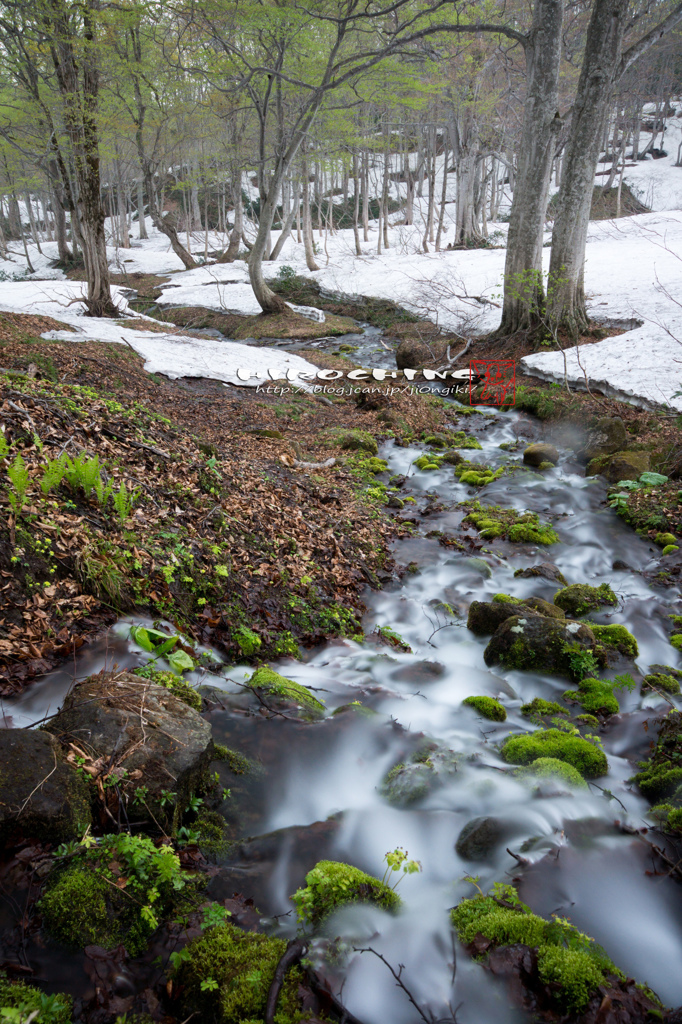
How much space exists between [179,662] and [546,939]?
8.37ft

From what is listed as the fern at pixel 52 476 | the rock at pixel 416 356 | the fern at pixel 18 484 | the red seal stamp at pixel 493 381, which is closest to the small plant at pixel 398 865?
the fern at pixel 18 484

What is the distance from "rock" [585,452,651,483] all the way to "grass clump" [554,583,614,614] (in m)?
3.31

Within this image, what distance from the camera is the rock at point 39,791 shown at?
2330 mm

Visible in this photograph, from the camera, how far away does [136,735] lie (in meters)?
2.83

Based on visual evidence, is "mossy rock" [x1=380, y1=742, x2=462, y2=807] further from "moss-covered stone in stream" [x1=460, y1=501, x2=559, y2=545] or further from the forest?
"moss-covered stone in stream" [x1=460, y1=501, x2=559, y2=545]

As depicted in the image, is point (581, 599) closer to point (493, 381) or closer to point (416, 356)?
point (493, 381)

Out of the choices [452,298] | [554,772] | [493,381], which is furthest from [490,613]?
[452,298]

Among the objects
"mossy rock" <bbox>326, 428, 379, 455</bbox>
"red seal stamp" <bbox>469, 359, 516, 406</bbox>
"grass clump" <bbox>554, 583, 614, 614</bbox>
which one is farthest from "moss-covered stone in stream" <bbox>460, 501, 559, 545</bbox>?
"red seal stamp" <bbox>469, 359, 516, 406</bbox>

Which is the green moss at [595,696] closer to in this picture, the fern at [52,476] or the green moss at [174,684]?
the green moss at [174,684]

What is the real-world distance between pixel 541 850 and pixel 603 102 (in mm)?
14244

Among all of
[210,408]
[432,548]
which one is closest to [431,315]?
[210,408]

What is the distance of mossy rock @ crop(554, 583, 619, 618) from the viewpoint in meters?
6.05

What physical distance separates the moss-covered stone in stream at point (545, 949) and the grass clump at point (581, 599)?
12.1 feet

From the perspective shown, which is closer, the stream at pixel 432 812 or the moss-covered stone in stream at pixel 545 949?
the moss-covered stone in stream at pixel 545 949
